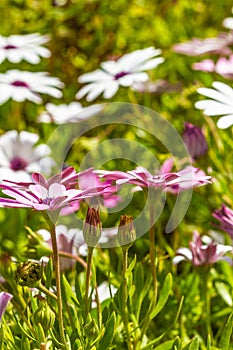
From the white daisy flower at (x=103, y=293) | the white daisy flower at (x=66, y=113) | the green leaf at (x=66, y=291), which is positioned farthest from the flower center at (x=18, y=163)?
the green leaf at (x=66, y=291)

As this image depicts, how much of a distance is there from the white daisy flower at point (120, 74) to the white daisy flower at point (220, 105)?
0.63 feet

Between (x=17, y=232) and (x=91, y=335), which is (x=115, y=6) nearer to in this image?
(x=17, y=232)

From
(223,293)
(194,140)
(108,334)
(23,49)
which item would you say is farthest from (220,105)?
(23,49)

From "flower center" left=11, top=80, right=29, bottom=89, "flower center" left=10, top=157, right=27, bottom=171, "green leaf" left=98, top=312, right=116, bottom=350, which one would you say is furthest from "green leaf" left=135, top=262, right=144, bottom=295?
"flower center" left=11, top=80, right=29, bottom=89

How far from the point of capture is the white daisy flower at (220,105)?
853mm

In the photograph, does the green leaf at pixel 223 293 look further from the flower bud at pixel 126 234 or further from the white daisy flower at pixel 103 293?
the flower bud at pixel 126 234

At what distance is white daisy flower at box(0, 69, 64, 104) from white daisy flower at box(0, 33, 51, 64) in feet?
0.11

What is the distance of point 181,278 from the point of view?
956 mm

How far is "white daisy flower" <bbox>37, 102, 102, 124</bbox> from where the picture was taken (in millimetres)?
1198

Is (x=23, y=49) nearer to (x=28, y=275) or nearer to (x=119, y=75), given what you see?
(x=119, y=75)

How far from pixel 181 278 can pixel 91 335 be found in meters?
0.30

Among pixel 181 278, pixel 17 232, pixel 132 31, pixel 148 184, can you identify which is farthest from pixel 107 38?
pixel 148 184

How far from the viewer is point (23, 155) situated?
3.60ft

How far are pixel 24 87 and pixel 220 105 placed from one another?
0.40 m
